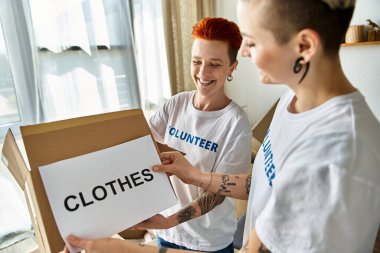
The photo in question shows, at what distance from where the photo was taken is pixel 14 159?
62 cm

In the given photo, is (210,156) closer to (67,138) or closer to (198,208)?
(198,208)

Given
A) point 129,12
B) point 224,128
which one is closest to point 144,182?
point 224,128

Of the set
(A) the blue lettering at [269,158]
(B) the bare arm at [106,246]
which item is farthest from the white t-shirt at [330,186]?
(B) the bare arm at [106,246]

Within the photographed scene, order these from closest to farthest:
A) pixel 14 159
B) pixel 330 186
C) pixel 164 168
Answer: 1. pixel 330 186
2. pixel 14 159
3. pixel 164 168

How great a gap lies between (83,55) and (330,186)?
1.78 metres

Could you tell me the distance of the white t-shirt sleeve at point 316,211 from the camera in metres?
0.41

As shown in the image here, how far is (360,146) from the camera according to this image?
41 cm

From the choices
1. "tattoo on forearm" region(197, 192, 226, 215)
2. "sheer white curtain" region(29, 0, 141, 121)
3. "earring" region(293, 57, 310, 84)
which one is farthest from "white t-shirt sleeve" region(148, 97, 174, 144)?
"sheer white curtain" region(29, 0, 141, 121)

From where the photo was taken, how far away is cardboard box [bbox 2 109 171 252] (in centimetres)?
56

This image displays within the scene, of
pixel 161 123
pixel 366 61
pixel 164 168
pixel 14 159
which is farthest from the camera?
pixel 366 61

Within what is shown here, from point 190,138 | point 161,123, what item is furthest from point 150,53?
point 190,138

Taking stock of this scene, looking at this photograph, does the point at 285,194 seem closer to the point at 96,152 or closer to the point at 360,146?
the point at 360,146

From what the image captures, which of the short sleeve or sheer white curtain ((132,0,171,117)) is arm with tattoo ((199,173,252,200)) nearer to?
the short sleeve

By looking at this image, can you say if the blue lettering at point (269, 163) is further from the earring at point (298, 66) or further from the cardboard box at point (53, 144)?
the cardboard box at point (53, 144)
